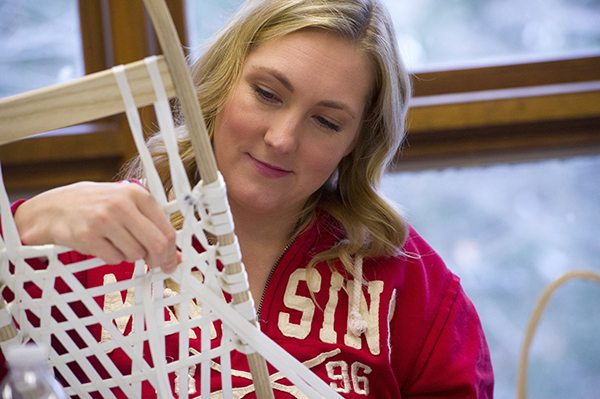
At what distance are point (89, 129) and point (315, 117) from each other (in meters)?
0.94

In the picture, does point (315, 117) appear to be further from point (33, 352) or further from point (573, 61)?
point (573, 61)

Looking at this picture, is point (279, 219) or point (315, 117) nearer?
point (315, 117)

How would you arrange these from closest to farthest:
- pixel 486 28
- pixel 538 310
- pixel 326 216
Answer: pixel 538 310 → pixel 326 216 → pixel 486 28

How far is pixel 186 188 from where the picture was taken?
1.74 feet

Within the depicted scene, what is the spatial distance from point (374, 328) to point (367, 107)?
44cm

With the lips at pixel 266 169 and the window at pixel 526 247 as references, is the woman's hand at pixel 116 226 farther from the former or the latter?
the window at pixel 526 247

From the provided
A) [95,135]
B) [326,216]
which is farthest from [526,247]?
[95,135]

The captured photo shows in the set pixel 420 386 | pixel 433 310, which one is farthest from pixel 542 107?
pixel 420 386

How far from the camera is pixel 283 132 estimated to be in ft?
3.20

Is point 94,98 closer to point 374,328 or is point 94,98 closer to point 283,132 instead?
point 283,132

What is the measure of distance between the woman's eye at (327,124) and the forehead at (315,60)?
0.19ft

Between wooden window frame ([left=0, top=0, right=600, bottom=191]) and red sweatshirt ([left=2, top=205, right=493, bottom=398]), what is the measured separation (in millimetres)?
665

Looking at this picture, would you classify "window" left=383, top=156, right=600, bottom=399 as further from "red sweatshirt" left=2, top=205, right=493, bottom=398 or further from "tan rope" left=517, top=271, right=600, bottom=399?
"tan rope" left=517, top=271, right=600, bottom=399

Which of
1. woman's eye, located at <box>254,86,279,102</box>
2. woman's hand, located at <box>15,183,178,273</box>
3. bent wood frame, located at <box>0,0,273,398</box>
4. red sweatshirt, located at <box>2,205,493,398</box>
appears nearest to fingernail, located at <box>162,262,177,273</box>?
woman's hand, located at <box>15,183,178,273</box>
